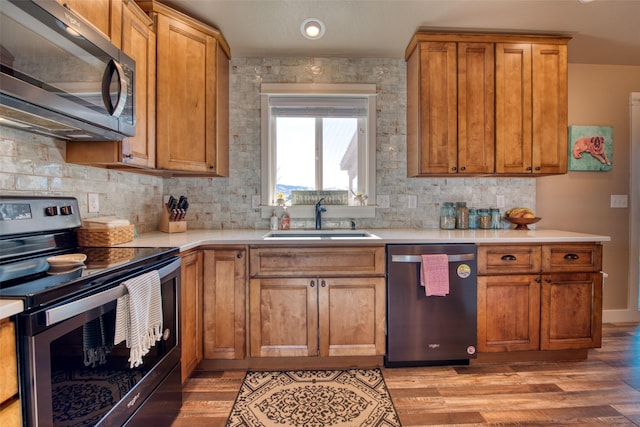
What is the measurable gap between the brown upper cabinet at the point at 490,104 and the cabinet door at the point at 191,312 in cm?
184

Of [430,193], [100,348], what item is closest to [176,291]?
[100,348]

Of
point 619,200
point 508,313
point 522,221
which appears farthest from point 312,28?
point 619,200

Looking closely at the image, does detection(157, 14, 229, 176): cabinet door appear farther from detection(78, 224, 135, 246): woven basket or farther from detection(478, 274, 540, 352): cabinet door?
detection(478, 274, 540, 352): cabinet door

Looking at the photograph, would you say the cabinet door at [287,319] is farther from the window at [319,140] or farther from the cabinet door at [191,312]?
the window at [319,140]

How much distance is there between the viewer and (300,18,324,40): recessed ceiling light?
2.21m

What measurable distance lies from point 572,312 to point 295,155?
246 centimetres

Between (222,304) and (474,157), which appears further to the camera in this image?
(474,157)

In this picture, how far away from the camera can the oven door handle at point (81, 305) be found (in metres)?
0.89

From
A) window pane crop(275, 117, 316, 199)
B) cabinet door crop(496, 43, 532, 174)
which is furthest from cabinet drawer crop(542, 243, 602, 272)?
window pane crop(275, 117, 316, 199)

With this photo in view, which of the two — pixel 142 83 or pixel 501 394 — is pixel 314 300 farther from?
pixel 142 83

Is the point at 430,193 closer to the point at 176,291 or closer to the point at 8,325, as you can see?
the point at 176,291

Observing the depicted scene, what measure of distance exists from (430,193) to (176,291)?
2.20m

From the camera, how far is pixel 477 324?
213 centimetres

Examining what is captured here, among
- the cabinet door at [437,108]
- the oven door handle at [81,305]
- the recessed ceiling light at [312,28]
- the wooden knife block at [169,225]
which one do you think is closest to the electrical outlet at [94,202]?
the wooden knife block at [169,225]
